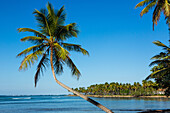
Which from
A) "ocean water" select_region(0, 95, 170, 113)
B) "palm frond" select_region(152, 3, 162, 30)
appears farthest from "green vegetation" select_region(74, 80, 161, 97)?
"palm frond" select_region(152, 3, 162, 30)

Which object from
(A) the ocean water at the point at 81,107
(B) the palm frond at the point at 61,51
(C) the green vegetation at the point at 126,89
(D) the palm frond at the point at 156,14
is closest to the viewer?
(B) the palm frond at the point at 61,51

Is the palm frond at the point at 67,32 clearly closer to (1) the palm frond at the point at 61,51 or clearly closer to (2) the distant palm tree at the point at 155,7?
(1) the palm frond at the point at 61,51

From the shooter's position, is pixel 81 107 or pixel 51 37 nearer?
pixel 51 37

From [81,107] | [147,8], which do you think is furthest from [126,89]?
[147,8]

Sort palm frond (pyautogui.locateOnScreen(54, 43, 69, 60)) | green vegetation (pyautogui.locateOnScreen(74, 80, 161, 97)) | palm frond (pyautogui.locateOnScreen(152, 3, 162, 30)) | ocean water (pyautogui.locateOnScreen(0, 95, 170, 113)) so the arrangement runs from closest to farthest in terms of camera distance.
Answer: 1. palm frond (pyautogui.locateOnScreen(54, 43, 69, 60))
2. palm frond (pyautogui.locateOnScreen(152, 3, 162, 30))
3. ocean water (pyautogui.locateOnScreen(0, 95, 170, 113))
4. green vegetation (pyautogui.locateOnScreen(74, 80, 161, 97))

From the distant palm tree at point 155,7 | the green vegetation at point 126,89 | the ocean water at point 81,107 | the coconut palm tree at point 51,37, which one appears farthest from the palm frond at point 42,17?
the green vegetation at point 126,89

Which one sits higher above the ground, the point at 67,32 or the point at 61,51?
the point at 67,32

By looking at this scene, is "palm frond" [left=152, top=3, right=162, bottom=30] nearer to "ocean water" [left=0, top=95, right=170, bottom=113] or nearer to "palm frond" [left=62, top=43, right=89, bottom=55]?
"palm frond" [left=62, top=43, right=89, bottom=55]

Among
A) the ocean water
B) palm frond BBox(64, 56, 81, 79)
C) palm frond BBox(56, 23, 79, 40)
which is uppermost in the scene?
palm frond BBox(56, 23, 79, 40)

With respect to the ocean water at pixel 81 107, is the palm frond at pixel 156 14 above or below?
above

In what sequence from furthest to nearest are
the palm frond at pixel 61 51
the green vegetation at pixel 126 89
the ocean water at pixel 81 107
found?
1. the green vegetation at pixel 126 89
2. the ocean water at pixel 81 107
3. the palm frond at pixel 61 51

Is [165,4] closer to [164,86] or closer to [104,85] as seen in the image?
[164,86]

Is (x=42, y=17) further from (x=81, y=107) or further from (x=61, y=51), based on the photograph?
(x=81, y=107)

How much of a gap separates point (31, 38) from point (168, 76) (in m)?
13.2
